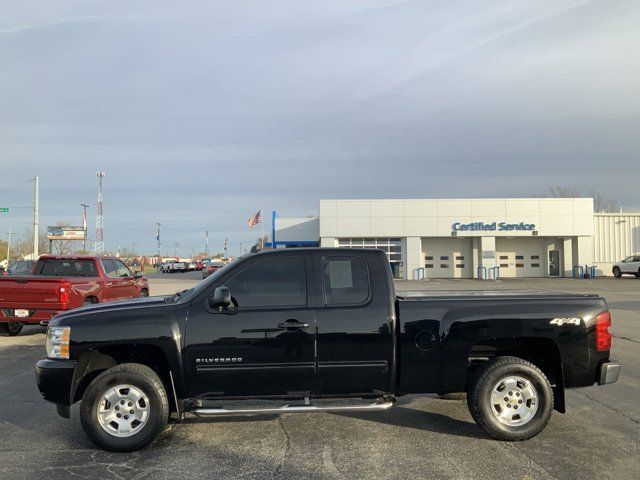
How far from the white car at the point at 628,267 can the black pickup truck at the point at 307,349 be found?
3824cm

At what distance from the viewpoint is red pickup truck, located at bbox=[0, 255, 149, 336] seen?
11594 millimetres

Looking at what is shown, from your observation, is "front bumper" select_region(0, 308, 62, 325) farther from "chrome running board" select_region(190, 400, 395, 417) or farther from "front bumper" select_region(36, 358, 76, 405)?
"chrome running board" select_region(190, 400, 395, 417)

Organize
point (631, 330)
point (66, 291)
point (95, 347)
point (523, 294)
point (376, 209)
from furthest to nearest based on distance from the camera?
1. point (376, 209)
2. point (631, 330)
3. point (66, 291)
4. point (523, 294)
5. point (95, 347)

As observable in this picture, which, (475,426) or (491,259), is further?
(491,259)

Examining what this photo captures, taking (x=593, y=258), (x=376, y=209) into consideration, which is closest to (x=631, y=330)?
(x=376, y=209)

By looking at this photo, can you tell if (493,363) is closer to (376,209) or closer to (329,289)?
(329,289)

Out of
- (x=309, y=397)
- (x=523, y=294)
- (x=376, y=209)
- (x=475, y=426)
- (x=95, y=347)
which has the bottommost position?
(x=475, y=426)

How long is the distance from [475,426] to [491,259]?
1452 inches

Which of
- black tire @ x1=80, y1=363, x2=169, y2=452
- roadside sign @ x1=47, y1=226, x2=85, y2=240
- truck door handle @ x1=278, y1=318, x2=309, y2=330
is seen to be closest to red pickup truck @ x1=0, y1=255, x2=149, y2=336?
black tire @ x1=80, y1=363, x2=169, y2=452

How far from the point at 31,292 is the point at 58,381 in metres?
7.24

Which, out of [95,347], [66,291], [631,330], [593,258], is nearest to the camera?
[95,347]

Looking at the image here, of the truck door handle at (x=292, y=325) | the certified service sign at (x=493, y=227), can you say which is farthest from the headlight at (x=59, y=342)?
the certified service sign at (x=493, y=227)

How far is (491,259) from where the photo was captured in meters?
41.2

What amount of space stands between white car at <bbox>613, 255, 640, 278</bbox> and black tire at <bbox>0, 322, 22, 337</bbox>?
126ft
